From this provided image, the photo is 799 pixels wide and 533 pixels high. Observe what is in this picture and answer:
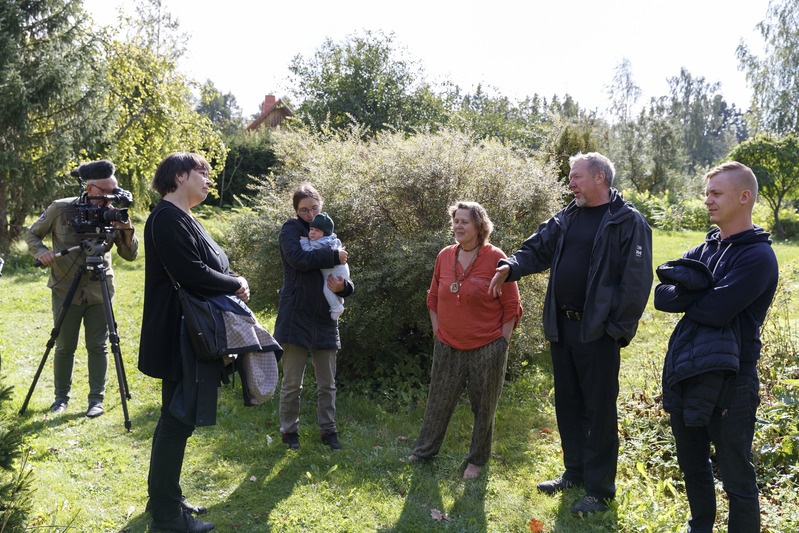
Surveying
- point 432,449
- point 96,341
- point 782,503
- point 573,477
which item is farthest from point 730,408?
point 96,341

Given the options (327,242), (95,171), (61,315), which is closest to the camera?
(327,242)

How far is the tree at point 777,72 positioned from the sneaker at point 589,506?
31.8m

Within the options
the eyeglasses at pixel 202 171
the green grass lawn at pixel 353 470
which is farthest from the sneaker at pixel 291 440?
the eyeglasses at pixel 202 171

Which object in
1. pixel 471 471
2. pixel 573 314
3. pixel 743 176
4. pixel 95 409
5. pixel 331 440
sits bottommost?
pixel 471 471

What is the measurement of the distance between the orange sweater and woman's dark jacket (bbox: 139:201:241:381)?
5.55 feet

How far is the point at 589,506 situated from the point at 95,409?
4.18 metres

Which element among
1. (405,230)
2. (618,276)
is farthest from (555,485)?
A: (405,230)

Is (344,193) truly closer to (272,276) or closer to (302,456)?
(272,276)

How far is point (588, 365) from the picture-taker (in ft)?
13.2

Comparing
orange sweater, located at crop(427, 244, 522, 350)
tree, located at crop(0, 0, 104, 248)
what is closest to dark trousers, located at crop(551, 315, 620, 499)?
orange sweater, located at crop(427, 244, 522, 350)

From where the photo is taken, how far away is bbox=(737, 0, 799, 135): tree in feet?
96.5

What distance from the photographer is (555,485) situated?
4.33m

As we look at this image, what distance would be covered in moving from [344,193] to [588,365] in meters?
3.67

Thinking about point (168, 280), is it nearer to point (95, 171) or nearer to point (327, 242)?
point (327, 242)
